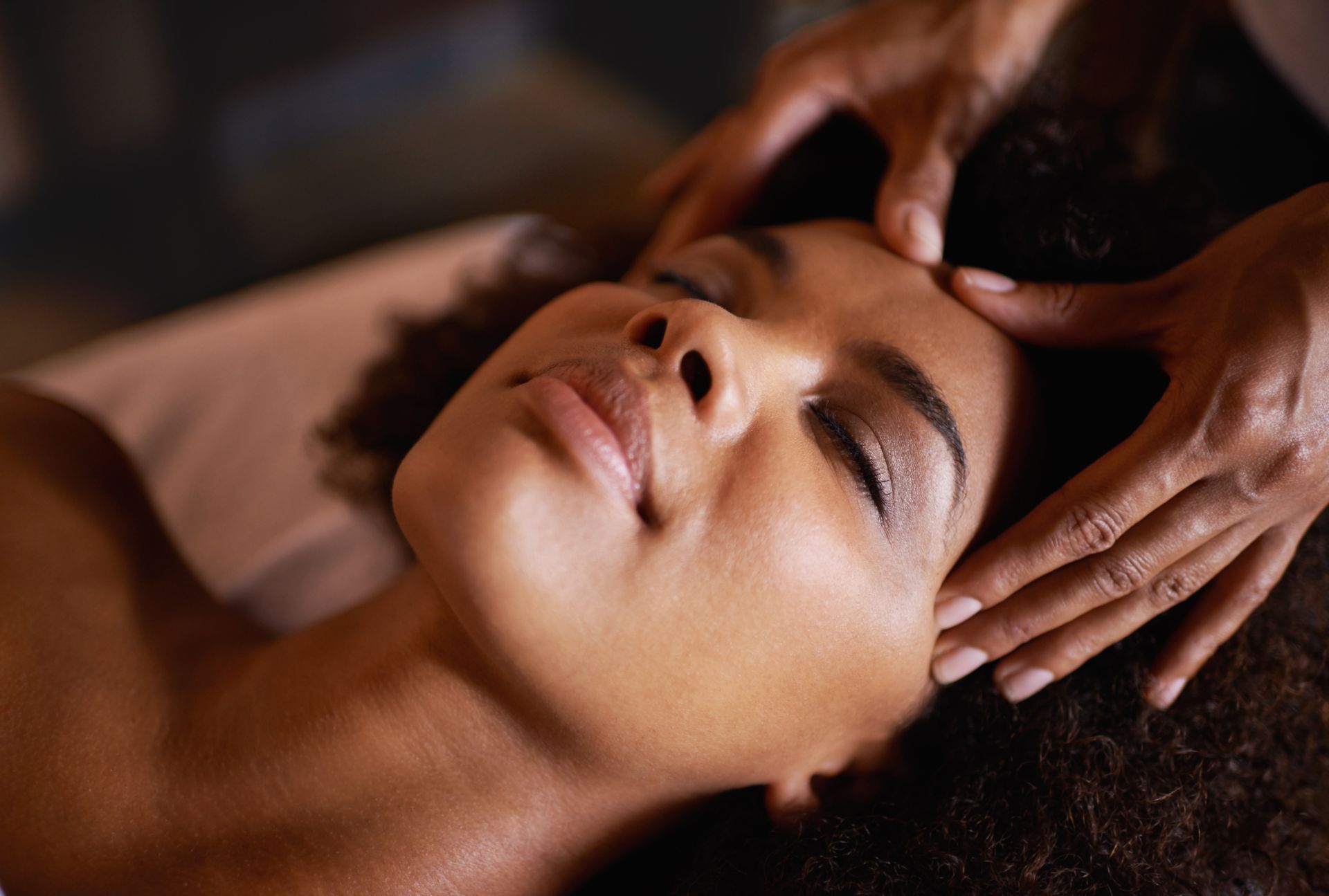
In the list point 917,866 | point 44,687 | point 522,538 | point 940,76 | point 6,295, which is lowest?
point 6,295

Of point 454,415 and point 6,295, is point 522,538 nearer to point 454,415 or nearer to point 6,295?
point 454,415

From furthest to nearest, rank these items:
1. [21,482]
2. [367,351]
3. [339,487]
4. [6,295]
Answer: [6,295] → [367,351] → [339,487] → [21,482]

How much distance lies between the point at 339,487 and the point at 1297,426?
137 cm

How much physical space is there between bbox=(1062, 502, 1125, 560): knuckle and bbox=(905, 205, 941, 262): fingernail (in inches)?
13.6

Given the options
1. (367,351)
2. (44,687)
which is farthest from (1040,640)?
(367,351)

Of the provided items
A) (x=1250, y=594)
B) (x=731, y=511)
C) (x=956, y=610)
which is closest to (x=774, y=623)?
(x=731, y=511)

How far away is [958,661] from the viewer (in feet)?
3.64

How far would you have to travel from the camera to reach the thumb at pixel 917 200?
1209 millimetres

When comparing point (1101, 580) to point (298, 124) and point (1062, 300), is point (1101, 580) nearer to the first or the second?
point (1062, 300)

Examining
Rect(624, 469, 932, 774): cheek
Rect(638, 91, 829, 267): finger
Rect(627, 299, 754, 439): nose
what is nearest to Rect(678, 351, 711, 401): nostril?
Rect(627, 299, 754, 439): nose

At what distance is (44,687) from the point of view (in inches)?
44.8

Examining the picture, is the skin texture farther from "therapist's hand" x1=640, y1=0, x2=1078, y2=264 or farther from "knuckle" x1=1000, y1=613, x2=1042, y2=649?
"therapist's hand" x1=640, y1=0, x2=1078, y2=264

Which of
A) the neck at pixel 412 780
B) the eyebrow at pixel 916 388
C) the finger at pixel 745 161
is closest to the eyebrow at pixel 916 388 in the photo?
the eyebrow at pixel 916 388

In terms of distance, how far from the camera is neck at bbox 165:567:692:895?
1.07 metres
